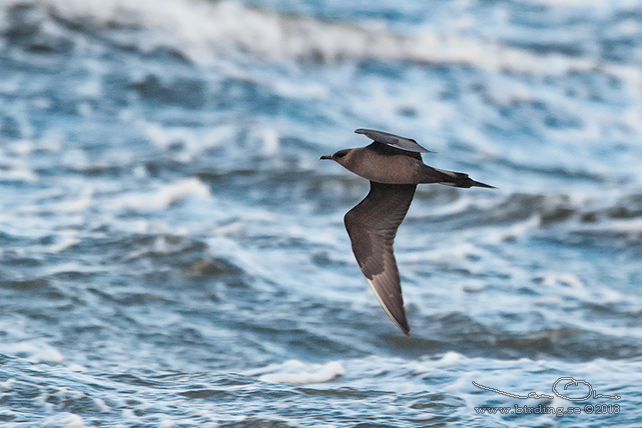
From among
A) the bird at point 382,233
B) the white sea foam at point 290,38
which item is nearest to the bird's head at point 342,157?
the bird at point 382,233

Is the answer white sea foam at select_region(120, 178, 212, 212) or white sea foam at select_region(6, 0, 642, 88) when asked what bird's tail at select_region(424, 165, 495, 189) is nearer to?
white sea foam at select_region(120, 178, 212, 212)

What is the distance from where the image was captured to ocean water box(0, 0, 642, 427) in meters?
5.27

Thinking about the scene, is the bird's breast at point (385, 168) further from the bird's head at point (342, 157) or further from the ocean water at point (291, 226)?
the ocean water at point (291, 226)

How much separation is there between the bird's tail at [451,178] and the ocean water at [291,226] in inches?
49.6

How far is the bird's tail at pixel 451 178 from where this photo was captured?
4.45 meters

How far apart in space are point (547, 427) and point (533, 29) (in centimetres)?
1382

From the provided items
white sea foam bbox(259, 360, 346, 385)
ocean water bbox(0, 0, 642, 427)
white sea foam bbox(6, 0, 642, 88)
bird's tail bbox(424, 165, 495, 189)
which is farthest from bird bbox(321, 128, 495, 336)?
white sea foam bbox(6, 0, 642, 88)

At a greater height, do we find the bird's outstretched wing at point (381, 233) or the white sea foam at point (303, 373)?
the bird's outstretched wing at point (381, 233)

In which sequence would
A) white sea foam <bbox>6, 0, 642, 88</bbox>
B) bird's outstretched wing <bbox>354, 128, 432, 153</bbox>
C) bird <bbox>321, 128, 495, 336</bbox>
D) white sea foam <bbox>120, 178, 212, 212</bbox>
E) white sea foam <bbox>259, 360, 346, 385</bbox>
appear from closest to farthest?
bird's outstretched wing <bbox>354, 128, 432, 153</bbox> → bird <bbox>321, 128, 495, 336</bbox> → white sea foam <bbox>259, 360, 346, 385</bbox> → white sea foam <bbox>120, 178, 212, 212</bbox> → white sea foam <bbox>6, 0, 642, 88</bbox>

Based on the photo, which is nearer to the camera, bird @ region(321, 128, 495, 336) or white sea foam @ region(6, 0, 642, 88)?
bird @ region(321, 128, 495, 336)

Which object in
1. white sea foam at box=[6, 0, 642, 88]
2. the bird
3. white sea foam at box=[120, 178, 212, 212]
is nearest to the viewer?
the bird

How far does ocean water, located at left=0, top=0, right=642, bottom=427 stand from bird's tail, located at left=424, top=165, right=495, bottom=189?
1259 mm

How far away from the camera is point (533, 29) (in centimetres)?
1759

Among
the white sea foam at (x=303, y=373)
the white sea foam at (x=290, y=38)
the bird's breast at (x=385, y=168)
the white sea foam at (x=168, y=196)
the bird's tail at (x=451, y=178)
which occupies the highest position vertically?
the white sea foam at (x=290, y=38)
